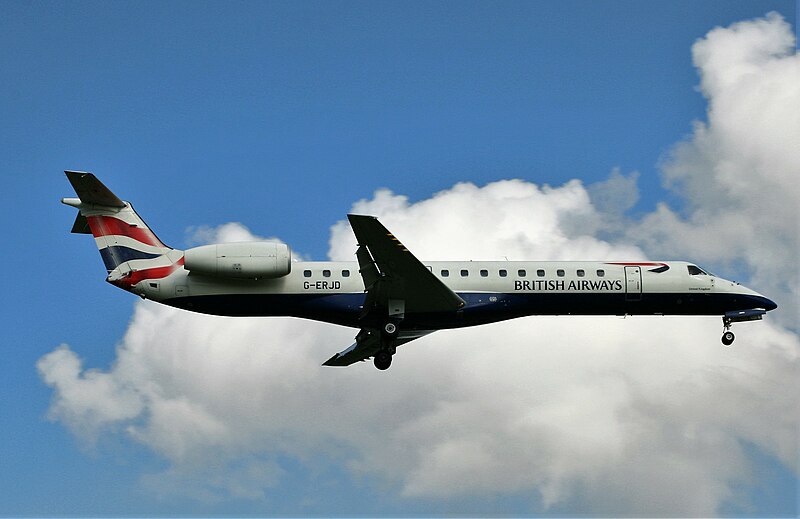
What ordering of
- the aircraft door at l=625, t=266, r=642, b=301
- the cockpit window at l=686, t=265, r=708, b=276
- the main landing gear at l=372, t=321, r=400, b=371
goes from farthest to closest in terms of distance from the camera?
the cockpit window at l=686, t=265, r=708, b=276 → the aircraft door at l=625, t=266, r=642, b=301 → the main landing gear at l=372, t=321, r=400, b=371

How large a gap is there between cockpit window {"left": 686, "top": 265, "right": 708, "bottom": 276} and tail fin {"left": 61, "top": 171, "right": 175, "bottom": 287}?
60.2 feet

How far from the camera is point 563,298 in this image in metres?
39.1

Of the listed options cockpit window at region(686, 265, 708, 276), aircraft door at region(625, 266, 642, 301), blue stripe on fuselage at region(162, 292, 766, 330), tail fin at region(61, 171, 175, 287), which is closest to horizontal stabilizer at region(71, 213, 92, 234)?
tail fin at region(61, 171, 175, 287)

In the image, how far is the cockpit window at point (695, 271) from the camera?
40625 millimetres

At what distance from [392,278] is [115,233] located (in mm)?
9907

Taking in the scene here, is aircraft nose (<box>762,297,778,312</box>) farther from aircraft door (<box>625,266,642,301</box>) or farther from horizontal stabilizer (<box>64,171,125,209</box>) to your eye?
horizontal stabilizer (<box>64,171,125,209</box>)

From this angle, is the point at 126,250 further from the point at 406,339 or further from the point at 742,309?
the point at 742,309

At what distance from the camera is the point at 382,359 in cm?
3969

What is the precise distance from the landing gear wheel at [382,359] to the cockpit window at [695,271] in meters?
11.2

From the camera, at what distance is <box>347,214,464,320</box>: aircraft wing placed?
115 ft

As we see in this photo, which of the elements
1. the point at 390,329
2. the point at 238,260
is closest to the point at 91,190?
the point at 238,260

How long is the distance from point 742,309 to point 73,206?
24.0 m

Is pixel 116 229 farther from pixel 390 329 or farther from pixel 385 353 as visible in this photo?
pixel 385 353

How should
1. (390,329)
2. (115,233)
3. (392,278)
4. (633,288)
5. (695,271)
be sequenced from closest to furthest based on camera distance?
(392,278) → (390,329) → (115,233) → (633,288) → (695,271)
